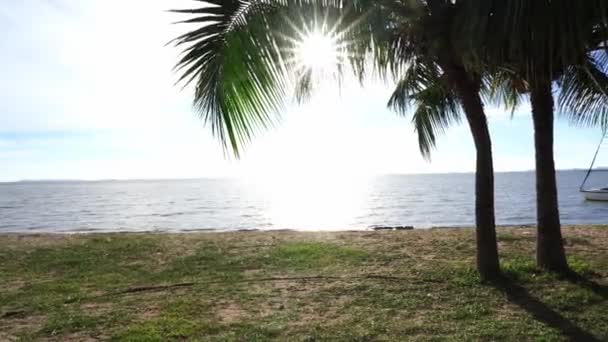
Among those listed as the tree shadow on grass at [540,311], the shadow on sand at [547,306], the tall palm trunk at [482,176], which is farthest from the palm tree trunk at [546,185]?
the tree shadow on grass at [540,311]

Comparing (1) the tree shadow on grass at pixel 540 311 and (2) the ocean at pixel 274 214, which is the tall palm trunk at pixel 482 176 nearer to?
→ (1) the tree shadow on grass at pixel 540 311

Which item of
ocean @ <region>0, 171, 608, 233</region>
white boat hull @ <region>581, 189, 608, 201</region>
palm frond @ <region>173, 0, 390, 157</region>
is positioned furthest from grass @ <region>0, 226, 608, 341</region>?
white boat hull @ <region>581, 189, 608, 201</region>

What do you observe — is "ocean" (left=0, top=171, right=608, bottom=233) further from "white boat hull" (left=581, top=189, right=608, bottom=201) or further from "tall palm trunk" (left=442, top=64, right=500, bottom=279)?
"tall palm trunk" (left=442, top=64, right=500, bottom=279)

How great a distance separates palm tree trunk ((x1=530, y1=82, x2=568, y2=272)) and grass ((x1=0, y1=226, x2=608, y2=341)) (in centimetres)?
27

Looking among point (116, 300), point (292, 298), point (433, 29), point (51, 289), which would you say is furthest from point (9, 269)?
point (433, 29)

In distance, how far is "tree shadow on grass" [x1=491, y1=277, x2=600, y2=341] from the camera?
4410 millimetres

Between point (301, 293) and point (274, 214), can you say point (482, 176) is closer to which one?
point (301, 293)

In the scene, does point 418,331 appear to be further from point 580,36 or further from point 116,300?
point 116,300

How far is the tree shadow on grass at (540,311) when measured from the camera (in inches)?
174

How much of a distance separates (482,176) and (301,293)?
8.78ft

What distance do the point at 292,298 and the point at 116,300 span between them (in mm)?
2125

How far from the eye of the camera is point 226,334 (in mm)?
4660

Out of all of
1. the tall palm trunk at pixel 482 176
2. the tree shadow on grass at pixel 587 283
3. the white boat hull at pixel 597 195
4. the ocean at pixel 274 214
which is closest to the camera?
the tree shadow on grass at pixel 587 283

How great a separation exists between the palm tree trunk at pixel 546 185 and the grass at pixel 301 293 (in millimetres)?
275
